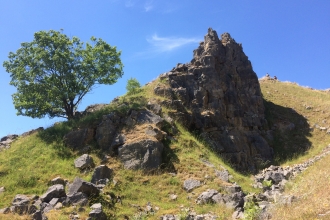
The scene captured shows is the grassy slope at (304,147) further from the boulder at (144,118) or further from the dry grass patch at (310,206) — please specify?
the boulder at (144,118)

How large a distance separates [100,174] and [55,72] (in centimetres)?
1059

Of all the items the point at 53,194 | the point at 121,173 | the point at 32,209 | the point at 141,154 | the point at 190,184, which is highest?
the point at 141,154

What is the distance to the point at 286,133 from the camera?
31.9 meters

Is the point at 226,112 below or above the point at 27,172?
above

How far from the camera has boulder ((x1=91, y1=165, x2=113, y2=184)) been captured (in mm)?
14789

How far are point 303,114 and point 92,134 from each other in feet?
90.7

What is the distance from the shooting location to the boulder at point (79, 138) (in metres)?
18.7

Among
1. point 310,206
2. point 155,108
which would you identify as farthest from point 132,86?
point 310,206

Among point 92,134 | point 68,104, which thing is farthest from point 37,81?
point 92,134

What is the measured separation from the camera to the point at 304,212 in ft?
27.6

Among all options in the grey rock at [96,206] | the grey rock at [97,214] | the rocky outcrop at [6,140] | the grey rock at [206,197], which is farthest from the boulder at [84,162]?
the rocky outcrop at [6,140]

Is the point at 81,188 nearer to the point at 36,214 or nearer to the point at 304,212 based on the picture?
the point at 36,214

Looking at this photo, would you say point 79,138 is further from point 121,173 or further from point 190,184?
point 190,184

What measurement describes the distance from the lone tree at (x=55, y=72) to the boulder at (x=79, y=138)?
355 centimetres
